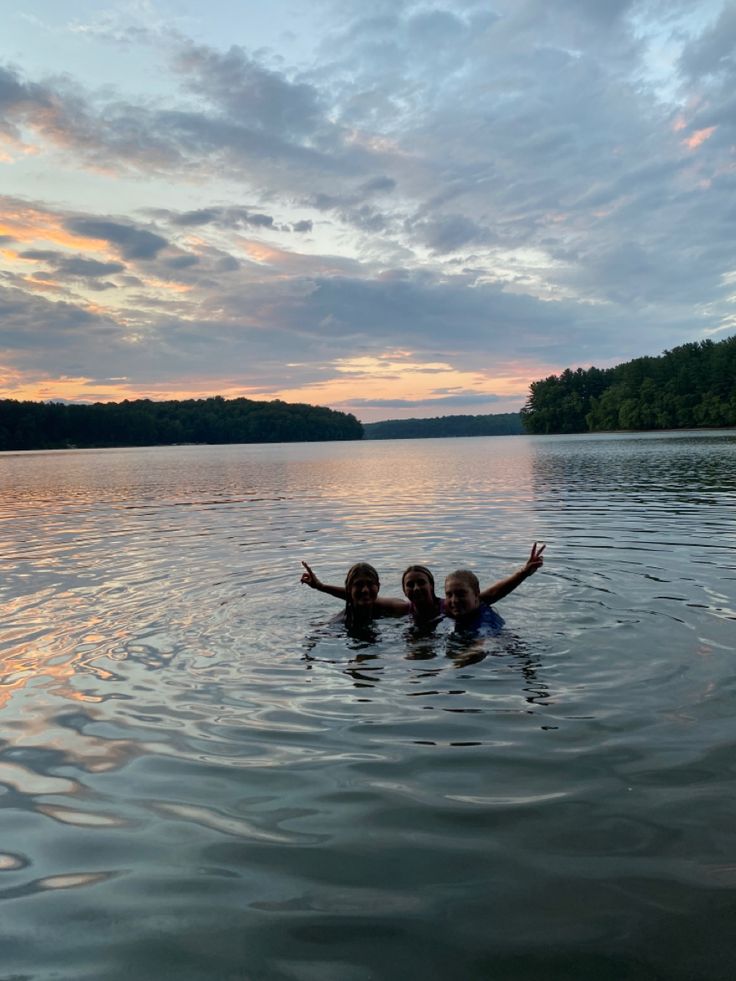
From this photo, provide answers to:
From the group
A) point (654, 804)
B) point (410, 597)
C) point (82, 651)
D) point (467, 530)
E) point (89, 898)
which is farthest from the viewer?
point (467, 530)

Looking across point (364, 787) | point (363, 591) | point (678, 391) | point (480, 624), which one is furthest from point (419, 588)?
point (678, 391)

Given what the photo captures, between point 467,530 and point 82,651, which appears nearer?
point 82,651

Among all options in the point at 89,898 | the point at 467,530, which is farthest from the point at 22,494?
the point at 89,898

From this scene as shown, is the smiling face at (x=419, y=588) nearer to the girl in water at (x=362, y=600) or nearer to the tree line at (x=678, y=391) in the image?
the girl in water at (x=362, y=600)

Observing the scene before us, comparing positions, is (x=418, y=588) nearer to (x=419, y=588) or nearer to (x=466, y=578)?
(x=419, y=588)

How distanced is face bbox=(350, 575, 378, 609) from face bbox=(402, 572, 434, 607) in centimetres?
47

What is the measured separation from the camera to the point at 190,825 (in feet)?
15.4

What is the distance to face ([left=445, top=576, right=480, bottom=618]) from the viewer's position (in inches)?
352

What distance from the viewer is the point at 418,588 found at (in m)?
9.38

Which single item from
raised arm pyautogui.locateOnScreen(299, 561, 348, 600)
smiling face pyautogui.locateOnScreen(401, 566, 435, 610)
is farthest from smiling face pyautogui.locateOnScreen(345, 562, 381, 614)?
smiling face pyautogui.locateOnScreen(401, 566, 435, 610)

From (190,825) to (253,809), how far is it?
1.38 feet

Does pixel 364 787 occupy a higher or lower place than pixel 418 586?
lower

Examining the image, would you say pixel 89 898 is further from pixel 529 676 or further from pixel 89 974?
pixel 529 676

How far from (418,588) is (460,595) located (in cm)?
65
